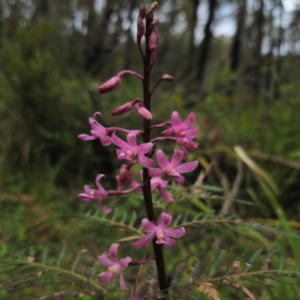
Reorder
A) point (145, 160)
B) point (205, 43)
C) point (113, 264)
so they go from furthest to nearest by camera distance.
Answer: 1. point (205, 43)
2. point (113, 264)
3. point (145, 160)

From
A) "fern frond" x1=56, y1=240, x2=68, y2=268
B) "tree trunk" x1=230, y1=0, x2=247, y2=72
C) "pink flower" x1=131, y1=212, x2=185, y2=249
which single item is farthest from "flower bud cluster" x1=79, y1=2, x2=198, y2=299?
"tree trunk" x1=230, y1=0, x2=247, y2=72

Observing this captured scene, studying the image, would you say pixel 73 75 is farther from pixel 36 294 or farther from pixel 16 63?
pixel 36 294

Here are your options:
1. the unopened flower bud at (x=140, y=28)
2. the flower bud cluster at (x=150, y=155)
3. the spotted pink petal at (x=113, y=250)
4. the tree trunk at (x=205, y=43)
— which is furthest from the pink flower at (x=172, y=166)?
the tree trunk at (x=205, y=43)

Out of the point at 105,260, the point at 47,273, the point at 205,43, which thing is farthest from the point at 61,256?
the point at 205,43

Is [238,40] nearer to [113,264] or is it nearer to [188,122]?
[188,122]

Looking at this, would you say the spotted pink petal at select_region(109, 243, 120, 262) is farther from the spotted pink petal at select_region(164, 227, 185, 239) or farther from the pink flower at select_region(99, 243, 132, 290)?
the spotted pink petal at select_region(164, 227, 185, 239)

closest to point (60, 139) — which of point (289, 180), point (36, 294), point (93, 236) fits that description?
point (93, 236)
